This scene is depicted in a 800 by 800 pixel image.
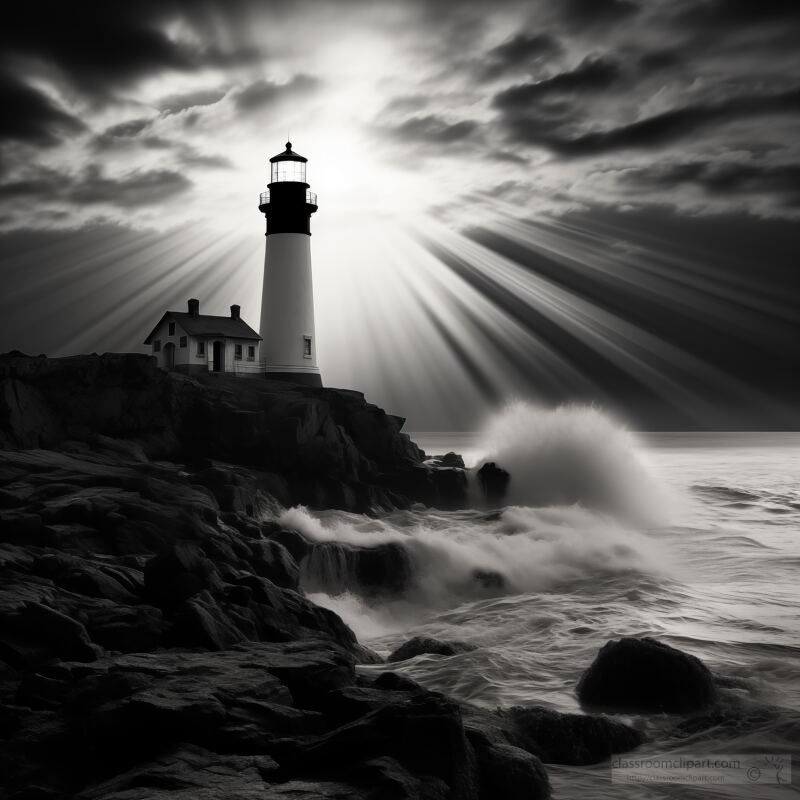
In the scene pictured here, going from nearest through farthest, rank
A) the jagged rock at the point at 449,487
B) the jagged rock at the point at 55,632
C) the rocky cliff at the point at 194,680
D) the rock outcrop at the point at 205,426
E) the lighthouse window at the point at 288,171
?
the rocky cliff at the point at 194,680
the jagged rock at the point at 55,632
the rock outcrop at the point at 205,426
the jagged rock at the point at 449,487
the lighthouse window at the point at 288,171

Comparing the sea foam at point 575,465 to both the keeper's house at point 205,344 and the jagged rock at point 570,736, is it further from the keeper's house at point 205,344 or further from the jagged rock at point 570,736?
the jagged rock at point 570,736

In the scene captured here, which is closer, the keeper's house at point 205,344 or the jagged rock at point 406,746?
the jagged rock at point 406,746

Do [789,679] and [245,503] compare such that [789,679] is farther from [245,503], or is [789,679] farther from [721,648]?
[245,503]

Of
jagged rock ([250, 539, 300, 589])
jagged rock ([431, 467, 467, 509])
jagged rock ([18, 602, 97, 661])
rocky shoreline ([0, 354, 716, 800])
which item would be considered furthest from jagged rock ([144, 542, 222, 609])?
jagged rock ([431, 467, 467, 509])

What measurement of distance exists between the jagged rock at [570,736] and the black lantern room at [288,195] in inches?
1132

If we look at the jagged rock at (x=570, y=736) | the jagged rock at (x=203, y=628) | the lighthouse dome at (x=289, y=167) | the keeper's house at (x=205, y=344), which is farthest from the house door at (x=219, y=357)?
the jagged rock at (x=570, y=736)

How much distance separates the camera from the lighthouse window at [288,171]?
3469 centimetres

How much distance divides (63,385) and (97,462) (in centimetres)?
575

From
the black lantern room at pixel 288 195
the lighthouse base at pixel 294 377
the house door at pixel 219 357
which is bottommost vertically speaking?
the lighthouse base at pixel 294 377

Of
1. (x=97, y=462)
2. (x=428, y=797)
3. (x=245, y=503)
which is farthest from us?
→ (x=245, y=503)

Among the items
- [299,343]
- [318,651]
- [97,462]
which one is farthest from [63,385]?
[318,651]

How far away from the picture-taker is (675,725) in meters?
9.42

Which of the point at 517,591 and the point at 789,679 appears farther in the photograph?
the point at 517,591

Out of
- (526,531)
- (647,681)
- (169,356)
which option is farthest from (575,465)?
(647,681)
